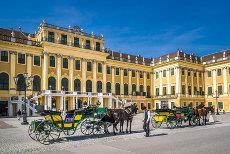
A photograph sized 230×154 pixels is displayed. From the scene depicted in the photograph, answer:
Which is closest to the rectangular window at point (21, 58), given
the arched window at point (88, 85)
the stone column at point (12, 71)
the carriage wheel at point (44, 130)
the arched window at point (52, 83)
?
the stone column at point (12, 71)

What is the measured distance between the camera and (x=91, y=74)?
5047 centimetres

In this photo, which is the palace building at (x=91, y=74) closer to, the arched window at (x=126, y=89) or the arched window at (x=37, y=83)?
the arched window at (x=37, y=83)

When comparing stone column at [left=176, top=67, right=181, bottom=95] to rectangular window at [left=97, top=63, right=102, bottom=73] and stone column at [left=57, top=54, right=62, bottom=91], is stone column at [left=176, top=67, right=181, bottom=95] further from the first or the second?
stone column at [left=57, top=54, right=62, bottom=91]

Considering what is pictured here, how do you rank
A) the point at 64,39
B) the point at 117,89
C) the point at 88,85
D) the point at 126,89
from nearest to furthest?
1. the point at 64,39
2. the point at 88,85
3. the point at 117,89
4. the point at 126,89

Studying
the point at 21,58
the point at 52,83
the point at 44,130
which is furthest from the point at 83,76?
the point at 44,130

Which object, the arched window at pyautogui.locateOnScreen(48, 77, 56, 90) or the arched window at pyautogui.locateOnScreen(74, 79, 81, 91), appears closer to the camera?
the arched window at pyautogui.locateOnScreen(48, 77, 56, 90)

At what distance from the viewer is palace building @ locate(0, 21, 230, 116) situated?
4219 centimetres

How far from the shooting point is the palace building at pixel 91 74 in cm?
4219

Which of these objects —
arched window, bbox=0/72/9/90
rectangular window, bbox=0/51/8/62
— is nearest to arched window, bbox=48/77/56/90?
arched window, bbox=0/72/9/90

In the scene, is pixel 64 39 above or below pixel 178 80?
A: above

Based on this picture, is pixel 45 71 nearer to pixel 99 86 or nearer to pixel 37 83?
pixel 37 83

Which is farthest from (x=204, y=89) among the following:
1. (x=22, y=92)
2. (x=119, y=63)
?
(x=22, y=92)

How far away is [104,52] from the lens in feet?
172

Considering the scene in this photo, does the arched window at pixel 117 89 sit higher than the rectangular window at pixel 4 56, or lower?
lower
